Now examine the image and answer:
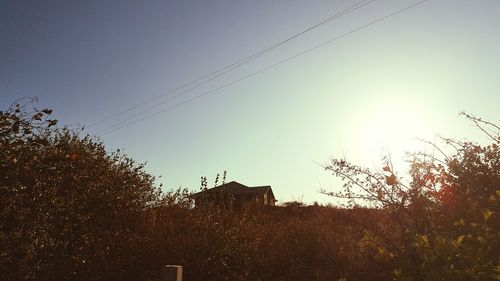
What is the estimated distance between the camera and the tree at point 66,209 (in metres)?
6.01

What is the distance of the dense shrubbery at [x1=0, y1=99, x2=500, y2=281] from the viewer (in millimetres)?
3459

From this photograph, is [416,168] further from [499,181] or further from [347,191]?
[499,181]

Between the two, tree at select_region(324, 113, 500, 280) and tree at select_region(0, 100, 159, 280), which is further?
tree at select_region(0, 100, 159, 280)

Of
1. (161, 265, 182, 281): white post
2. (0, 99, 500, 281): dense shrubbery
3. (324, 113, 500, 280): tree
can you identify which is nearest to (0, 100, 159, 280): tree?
(0, 99, 500, 281): dense shrubbery

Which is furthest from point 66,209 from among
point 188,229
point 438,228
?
point 438,228

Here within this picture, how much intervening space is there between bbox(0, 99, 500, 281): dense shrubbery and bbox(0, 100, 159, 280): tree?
0.07 ft

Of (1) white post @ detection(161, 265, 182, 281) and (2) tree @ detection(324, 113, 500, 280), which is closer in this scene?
(2) tree @ detection(324, 113, 500, 280)

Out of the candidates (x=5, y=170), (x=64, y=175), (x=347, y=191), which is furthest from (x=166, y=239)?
(x=347, y=191)

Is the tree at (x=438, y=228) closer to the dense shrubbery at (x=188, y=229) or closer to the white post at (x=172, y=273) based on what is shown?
the dense shrubbery at (x=188, y=229)

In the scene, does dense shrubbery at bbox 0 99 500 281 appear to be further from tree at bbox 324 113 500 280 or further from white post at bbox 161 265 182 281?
white post at bbox 161 265 182 281

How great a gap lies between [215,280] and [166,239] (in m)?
1.73

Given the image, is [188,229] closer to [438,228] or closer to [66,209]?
[66,209]

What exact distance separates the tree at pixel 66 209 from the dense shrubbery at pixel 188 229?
0.07 ft

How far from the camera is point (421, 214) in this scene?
11.7 ft
